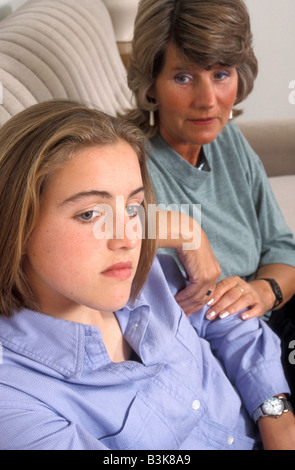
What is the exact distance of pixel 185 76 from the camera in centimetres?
133

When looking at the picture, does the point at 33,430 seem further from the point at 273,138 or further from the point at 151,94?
the point at 273,138

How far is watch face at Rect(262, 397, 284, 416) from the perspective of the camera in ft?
3.40

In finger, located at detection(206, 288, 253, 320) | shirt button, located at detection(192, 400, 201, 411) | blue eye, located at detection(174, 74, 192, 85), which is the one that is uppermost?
blue eye, located at detection(174, 74, 192, 85)

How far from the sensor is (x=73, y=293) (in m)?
0.78

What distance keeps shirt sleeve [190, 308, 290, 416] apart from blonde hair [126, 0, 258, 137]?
1.70 ft

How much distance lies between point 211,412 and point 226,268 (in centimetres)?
47

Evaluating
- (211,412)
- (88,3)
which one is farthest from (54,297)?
(88,3)

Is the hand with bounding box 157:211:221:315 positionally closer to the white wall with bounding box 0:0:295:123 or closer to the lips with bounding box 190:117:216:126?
the lips with bounding box 190:117:216:126

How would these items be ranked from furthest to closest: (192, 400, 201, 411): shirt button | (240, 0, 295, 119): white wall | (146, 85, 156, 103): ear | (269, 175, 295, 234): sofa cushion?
(240, 0, 295, 119): white wall < (269, 175, 295, 234): sofa cushion < (146, 85, 156, 103): ear < (192, 400, 201, 411): shirt button

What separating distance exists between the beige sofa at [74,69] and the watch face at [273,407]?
73 centimetres
